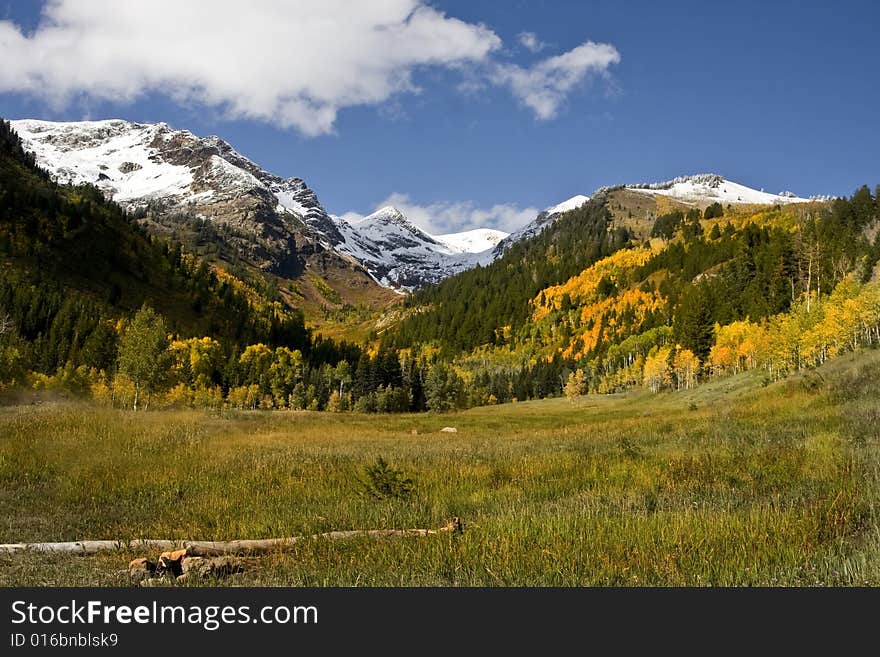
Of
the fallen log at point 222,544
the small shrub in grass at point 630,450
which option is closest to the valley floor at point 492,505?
the small shrub in grass at point 630,450

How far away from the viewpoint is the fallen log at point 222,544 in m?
8.41

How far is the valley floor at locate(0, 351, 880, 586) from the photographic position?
6.70m

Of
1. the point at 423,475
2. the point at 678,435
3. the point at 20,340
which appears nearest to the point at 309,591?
the point at 423,475

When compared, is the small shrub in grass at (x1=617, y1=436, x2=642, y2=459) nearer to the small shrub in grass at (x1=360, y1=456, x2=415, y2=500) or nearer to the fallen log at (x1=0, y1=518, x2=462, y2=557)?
the small shrub in grass at (x1=360, y1=456, x2=415, y2=500)

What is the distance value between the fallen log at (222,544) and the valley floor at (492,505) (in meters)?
0.28

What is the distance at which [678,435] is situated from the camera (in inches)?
961

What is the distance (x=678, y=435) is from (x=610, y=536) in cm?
1874

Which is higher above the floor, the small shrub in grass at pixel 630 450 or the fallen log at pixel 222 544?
the small shrub in grass at pixel 630 450

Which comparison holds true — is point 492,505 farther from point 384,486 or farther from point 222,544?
point 222,544

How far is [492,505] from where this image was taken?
36.6 ft

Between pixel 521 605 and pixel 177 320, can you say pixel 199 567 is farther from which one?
pixel 177 320

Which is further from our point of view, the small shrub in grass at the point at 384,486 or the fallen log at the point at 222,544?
the small shrub in grass at the point at 384,486

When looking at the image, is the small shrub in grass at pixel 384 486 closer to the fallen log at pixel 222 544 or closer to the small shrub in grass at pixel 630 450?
the fallen log at pixel 222 544

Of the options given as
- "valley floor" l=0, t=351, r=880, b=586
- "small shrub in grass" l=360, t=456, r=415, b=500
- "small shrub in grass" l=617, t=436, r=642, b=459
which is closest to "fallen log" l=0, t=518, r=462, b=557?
"valley floor" l=0, t=351, r=880, b=586
